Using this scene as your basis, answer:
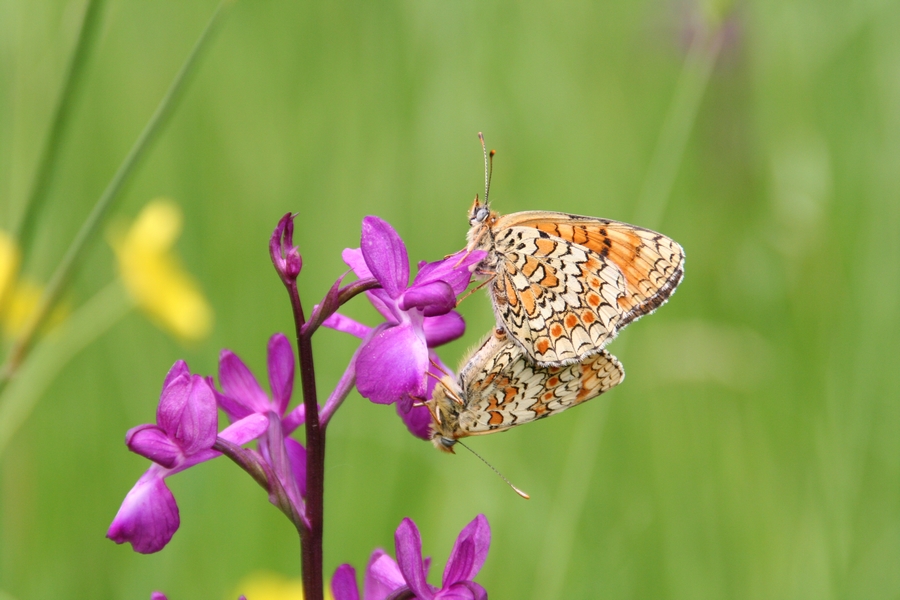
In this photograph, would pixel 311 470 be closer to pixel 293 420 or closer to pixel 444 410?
pixel 293 420

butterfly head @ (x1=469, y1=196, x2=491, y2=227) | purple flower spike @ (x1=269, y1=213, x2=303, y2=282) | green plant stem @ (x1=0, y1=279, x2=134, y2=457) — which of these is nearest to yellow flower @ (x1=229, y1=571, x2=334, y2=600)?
green plant stem @ (x1=0, y1=279, x2=134, y2=457)

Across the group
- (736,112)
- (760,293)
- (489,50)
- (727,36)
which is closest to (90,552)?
(760,293)

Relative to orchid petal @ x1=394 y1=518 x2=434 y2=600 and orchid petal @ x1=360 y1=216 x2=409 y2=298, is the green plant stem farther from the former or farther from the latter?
orchid petal @ x1=394 y1=518 x2=434 y2=600

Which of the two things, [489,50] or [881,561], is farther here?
[489,50]

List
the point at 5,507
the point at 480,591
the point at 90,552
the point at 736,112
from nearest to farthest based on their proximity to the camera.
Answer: the point at 480,591 → the point at 5,507 → the point at 90,552 → the point at 736,112

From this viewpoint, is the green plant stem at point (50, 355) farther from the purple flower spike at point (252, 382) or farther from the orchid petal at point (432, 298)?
the orchid petal at point (432, 298)

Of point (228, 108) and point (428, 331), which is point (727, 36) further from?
point (428, 331)
